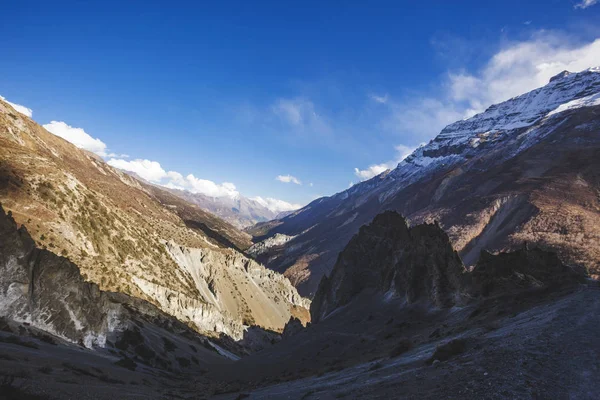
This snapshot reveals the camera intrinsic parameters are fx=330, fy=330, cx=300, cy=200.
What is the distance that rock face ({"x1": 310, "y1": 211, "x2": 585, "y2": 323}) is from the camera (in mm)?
34625

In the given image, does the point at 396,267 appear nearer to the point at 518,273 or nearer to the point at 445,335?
the point at 518,273

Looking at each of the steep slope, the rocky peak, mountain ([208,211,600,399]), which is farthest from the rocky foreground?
the steep slope

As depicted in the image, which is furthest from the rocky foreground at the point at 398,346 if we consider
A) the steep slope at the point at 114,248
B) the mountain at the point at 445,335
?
the steep slope at the point at 114,248

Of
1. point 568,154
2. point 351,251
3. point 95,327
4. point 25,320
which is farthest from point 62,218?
point 568,154

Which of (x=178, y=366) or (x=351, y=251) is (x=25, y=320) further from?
(x=351, y=251)

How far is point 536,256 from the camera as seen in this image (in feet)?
129

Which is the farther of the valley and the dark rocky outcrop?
the dark rocky outcrop

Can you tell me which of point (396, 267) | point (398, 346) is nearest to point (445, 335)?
point (398, 346)

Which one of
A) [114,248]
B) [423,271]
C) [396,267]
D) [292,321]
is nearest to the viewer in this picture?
[423,271]

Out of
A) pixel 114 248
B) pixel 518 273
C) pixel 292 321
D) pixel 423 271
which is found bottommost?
pixel 292 321

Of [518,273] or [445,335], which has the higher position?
[518,273]

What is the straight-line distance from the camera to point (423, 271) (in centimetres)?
4741

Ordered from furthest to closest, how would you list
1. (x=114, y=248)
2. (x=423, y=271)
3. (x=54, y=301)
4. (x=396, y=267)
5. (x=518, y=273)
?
(x=114, y=248)
(x=396, y=267)
(x=423, y=271)
(x=54, y=301)
(x=518, y=273)

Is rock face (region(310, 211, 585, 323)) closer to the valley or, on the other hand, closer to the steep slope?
the valley
